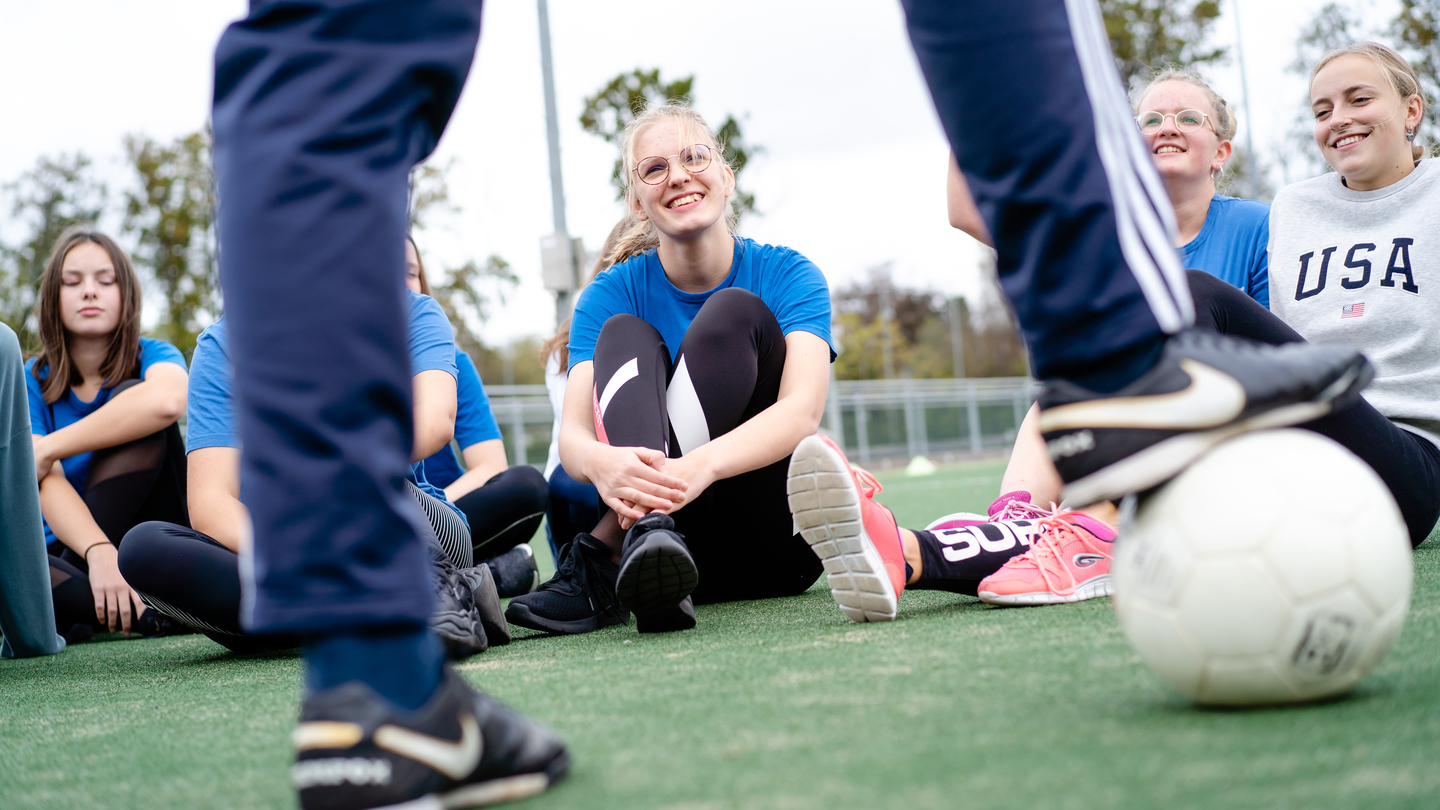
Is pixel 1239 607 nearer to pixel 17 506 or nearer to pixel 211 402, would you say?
pixel 211 402

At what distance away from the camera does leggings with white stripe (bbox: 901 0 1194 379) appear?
1.28 meters

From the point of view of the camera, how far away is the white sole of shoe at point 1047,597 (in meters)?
2.49

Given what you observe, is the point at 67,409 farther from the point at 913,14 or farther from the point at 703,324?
the point at 913,14

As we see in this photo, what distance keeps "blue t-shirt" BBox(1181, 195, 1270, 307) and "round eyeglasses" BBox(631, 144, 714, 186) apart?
60.6 inches

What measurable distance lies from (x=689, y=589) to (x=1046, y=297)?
1467mm

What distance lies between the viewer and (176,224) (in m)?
20.6

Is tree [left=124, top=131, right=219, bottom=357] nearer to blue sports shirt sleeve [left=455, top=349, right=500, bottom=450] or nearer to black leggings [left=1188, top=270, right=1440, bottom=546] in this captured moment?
blue sports shirt sleeve [left=455, top=349, right=500, bottom=450]

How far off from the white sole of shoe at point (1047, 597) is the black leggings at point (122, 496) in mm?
3029

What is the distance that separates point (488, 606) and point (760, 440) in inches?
31.3

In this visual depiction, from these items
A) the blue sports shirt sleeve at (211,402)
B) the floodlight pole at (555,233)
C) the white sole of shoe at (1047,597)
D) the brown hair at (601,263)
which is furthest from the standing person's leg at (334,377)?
the floodlight pole at (555,233)

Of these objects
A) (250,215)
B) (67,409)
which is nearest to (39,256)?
(67,409)

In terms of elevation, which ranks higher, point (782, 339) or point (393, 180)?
point (393, 180)

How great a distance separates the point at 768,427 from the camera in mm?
2955

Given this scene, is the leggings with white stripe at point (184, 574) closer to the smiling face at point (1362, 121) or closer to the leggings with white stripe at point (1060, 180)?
the leggings with white stripe at point (1060, 180)
